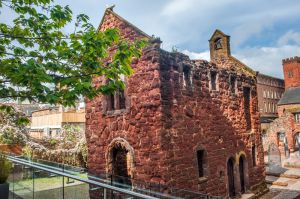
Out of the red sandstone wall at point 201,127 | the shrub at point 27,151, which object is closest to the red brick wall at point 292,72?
the red sandstone wall at point 201,127

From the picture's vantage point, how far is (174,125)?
412 inches

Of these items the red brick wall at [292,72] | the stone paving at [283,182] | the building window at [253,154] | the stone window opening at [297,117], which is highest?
the red brick wall at [292,72]

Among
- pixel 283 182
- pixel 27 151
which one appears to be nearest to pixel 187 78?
pixel 27 151

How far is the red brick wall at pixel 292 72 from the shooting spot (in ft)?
165

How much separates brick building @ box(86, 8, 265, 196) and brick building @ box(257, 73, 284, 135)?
42099 mm

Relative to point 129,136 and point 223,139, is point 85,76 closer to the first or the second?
point 129,136

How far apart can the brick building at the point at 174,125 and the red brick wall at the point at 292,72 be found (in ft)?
133

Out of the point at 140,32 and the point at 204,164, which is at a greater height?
the point at 140,32

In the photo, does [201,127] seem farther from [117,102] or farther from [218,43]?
[218,43]

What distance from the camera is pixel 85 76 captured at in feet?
19.2

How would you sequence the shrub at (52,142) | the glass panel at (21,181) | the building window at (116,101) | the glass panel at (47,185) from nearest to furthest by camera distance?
1. the glass panel at (47,185)
2. the glass panel at (21,181)
3. the building window at (116,101)
4. the shrub at (52,142)

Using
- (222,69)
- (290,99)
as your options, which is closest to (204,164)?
(222,69)

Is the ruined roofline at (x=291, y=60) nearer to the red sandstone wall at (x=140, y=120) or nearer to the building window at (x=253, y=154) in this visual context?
the building window at (x=253, y=154)

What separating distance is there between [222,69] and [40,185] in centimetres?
1055
